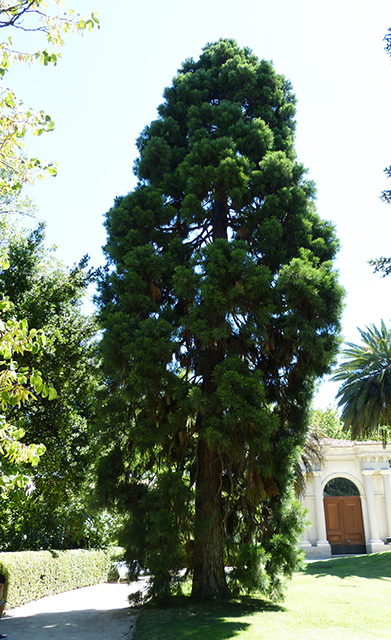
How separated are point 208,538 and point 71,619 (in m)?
2.76

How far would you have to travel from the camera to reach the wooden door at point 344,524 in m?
24.1

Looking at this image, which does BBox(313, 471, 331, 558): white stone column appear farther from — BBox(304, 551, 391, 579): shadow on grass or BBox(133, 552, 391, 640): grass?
BBox(133, 552, 391, 640): grass

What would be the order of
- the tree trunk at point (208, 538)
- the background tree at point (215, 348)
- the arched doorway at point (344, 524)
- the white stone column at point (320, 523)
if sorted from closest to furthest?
the background tree at point (215, 348) < the tree trunk at point (208, 538) < the white stone column at point (320, 523) < the arched doorway at point (344, 524)

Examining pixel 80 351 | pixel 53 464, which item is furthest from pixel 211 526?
pixel 80 351

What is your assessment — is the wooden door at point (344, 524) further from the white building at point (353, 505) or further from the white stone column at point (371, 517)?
the white stone column at point (371, 517)

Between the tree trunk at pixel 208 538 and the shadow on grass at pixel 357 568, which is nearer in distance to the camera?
the tree trunk at pixel 208 538

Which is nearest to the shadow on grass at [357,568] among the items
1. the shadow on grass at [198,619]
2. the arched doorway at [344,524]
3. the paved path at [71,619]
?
the arched doorway at [344,524]

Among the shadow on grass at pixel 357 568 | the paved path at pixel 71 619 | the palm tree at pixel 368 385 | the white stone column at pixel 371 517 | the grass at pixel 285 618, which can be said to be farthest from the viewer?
the white stone column at pixel 371 517

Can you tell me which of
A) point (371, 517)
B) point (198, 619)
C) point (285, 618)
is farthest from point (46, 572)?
point (371, 517)

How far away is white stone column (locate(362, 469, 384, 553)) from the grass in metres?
13.6

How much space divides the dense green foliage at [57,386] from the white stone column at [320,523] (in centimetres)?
1505

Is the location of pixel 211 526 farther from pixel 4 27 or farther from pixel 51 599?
pixel 4 27

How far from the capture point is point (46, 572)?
459 inches

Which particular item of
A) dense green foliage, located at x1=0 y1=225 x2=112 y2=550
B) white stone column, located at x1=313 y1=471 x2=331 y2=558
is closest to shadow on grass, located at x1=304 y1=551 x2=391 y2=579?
white stone column, located at x1=313 y1=471 x2=331 y2=558
